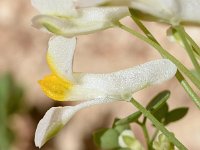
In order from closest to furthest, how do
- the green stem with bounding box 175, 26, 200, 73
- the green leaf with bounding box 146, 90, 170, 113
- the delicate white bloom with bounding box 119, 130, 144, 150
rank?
the green stem with bounding box 175, 26, 200, 73 → the green leaf with bounding box 146, 90, 170, 113 → the delicate white bloom with bounding box 119, 130, 144, 150

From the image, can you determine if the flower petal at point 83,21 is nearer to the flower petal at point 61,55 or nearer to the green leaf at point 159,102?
the flower petal at point 61,55

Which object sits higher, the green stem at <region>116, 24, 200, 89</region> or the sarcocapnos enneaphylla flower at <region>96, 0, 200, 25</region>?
the sarcocapnos enneaphylla flower at <region>96, 0, 200, 25</region>

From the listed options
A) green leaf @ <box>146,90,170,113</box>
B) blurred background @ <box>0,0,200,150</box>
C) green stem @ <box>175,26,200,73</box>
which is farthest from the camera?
blurred background @ <box>0,0,200,150</box>

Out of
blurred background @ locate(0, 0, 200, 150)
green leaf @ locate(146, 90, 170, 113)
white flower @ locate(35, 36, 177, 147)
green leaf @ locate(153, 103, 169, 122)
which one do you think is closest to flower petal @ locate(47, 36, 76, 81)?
white flower @ locate(35, 36, 177, 147)

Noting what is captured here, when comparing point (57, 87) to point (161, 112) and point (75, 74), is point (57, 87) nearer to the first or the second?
point (75, 74)

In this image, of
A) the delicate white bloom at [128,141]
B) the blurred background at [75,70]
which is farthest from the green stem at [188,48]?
the blurred background at [75,70]

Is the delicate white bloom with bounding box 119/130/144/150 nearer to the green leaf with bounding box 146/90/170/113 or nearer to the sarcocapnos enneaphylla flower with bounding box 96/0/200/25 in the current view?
the green leaf with bounding box 146/90/170/113

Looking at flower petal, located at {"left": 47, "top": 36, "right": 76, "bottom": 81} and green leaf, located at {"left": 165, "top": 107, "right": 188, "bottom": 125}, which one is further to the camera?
green leaf, located at {"left": 165, "top": 107, "right": 188, "bottom": 125}
